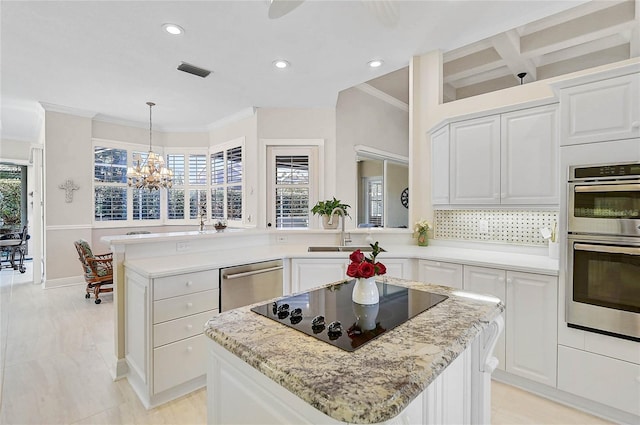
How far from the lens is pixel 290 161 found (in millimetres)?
5004

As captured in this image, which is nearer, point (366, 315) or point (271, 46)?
point (366, 315)

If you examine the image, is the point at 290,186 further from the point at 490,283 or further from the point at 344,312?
the point at 344,312

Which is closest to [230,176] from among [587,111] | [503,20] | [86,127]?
[86,127]

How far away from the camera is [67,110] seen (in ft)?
16.6

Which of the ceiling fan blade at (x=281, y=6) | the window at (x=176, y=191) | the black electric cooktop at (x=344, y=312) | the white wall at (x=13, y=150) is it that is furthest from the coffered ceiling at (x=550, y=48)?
the white wall at (x=13, y=150)

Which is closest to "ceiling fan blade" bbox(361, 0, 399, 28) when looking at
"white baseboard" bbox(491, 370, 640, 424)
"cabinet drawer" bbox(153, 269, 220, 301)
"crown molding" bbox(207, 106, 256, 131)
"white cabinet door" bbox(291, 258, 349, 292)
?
A: "white cabinet door" bbox(291, 258, 349, 292)

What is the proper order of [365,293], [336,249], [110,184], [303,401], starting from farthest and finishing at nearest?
[110,184], [336,249], [365,293], [303,401]

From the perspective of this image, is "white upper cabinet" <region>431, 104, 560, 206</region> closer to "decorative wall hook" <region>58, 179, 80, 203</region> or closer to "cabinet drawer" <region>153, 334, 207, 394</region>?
"cabinet drawer" <region>153, 334, 207, 394</region>

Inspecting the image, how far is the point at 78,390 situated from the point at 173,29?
3.15 metres

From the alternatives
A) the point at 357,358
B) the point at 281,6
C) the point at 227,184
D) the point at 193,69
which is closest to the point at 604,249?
the point at 357,358

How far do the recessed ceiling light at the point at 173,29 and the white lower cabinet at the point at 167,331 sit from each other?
2.23 meters

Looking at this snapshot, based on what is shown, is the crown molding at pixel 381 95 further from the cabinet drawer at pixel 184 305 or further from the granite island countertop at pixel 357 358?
the granite island countertop at pixel 357 358

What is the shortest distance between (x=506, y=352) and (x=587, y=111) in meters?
1.81

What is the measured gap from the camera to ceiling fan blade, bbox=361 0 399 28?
6.29ft
